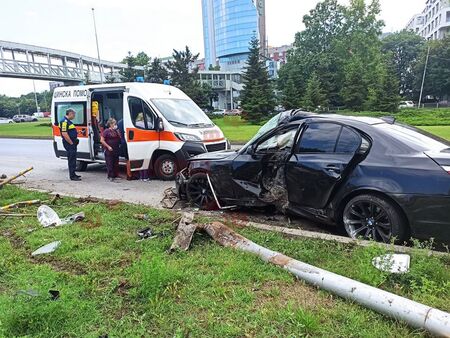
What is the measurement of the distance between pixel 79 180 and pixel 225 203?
5.37 m

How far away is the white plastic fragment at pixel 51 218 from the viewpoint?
5443 mm

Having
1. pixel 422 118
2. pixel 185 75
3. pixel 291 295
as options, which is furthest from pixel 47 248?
pixel 185 75

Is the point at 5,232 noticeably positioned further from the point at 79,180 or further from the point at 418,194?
the point at 418,194

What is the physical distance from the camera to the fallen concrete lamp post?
2.58 m

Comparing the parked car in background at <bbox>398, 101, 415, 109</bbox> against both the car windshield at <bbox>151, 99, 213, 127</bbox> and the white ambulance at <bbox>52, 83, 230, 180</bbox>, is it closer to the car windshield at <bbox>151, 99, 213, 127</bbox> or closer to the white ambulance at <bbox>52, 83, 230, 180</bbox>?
the car windshield at <bbox>151, 99, 213, 127</bbox>

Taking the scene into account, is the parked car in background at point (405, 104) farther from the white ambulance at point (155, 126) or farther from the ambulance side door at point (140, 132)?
the ambulance side door at point (140, 132)

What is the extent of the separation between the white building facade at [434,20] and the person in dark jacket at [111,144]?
7605cm

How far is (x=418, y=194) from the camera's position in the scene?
3887 mm

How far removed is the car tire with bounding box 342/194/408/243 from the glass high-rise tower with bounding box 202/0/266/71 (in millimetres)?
99697

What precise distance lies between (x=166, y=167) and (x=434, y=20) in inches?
4060

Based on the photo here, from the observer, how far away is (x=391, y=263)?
3.35 meters

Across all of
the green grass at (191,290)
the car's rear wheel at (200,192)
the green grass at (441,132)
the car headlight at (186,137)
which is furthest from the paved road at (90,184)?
the green grass at (441,132)

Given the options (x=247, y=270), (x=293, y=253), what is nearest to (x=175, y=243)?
(x=247, y=270)

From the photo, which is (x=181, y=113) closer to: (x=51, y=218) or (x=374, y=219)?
(x=51, y=218)
